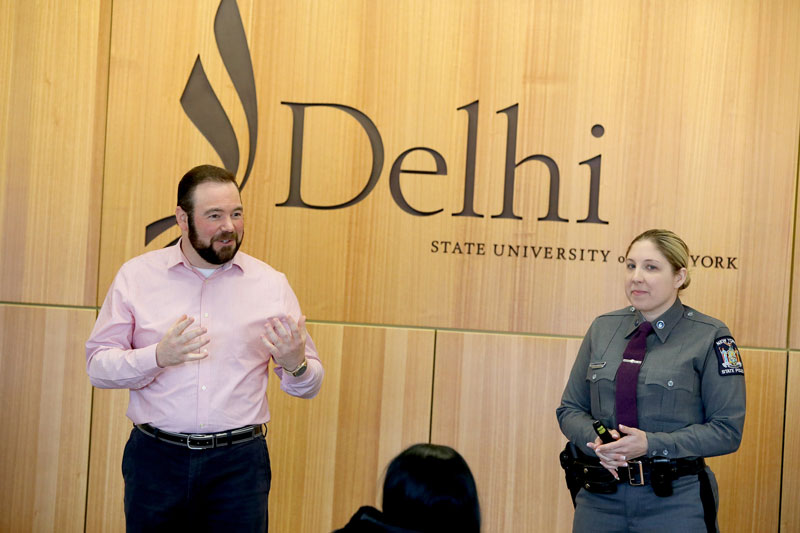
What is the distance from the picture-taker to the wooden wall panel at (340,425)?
4.31m

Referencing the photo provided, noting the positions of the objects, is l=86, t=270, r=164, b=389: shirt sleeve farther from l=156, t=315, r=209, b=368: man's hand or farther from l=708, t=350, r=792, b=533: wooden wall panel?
l=708, t=350, r=792, b=533: wooden wall panel

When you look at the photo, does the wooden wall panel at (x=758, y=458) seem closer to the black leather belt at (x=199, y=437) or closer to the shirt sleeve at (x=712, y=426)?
the shirt sleeve at (x=712, y=426)

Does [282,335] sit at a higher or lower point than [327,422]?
higher

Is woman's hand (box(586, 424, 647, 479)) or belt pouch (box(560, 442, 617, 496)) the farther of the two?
belt pouch (box(560, 442, 617, 496))

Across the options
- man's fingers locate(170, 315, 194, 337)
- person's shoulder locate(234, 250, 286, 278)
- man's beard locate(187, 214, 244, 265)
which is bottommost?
man's fingers locate(170, 315, 194, 337)

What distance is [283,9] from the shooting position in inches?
172

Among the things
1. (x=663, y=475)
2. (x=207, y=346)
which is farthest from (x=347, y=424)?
(x=663, y=475)

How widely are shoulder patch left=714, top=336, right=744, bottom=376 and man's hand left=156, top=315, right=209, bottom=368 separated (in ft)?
6.11

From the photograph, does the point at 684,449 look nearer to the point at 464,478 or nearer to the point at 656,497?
the point at 656,497

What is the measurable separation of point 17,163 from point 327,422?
220 cm

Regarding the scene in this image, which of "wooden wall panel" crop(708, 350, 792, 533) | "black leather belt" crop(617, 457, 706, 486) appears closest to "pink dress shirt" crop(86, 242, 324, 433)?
"black leather belt" crop(617, 457, 706, 486)

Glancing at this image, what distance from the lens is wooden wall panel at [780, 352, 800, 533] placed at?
4.13 m

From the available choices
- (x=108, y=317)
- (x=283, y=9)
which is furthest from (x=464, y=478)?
(x=283, y=9)

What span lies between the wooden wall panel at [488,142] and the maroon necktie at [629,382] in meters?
1.19
